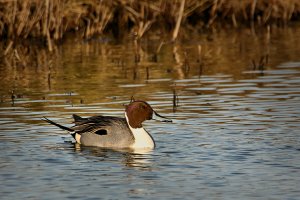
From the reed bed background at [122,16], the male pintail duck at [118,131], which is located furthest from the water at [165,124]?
the reed bed background at [122,16]

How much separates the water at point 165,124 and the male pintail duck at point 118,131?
178mm

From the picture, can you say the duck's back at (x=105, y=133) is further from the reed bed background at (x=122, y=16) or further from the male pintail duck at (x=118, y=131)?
the reed bed background at (x=122, y=16)

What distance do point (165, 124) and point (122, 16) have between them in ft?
38.7

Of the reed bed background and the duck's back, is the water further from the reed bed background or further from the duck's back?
the reed bed background

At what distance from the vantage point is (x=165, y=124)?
11.5 m

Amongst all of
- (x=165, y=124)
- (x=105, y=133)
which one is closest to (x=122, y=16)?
(x=165, y=124)

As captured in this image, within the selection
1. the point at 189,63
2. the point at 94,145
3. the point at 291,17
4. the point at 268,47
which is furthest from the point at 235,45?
the point at 94,145

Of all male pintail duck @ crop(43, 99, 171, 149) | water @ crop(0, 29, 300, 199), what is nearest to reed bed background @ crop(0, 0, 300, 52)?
water @ crop(0, 29, 300, 199)

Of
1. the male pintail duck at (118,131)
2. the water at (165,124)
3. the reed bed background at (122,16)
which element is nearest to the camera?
the water at (165,124)

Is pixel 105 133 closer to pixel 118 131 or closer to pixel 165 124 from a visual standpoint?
pixel 118 131

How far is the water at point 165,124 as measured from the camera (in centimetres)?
814

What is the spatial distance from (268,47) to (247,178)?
11.7 meters

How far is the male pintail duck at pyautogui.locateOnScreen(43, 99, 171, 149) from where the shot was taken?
1012 centimetres

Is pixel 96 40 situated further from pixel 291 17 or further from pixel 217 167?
pixel 217 167
